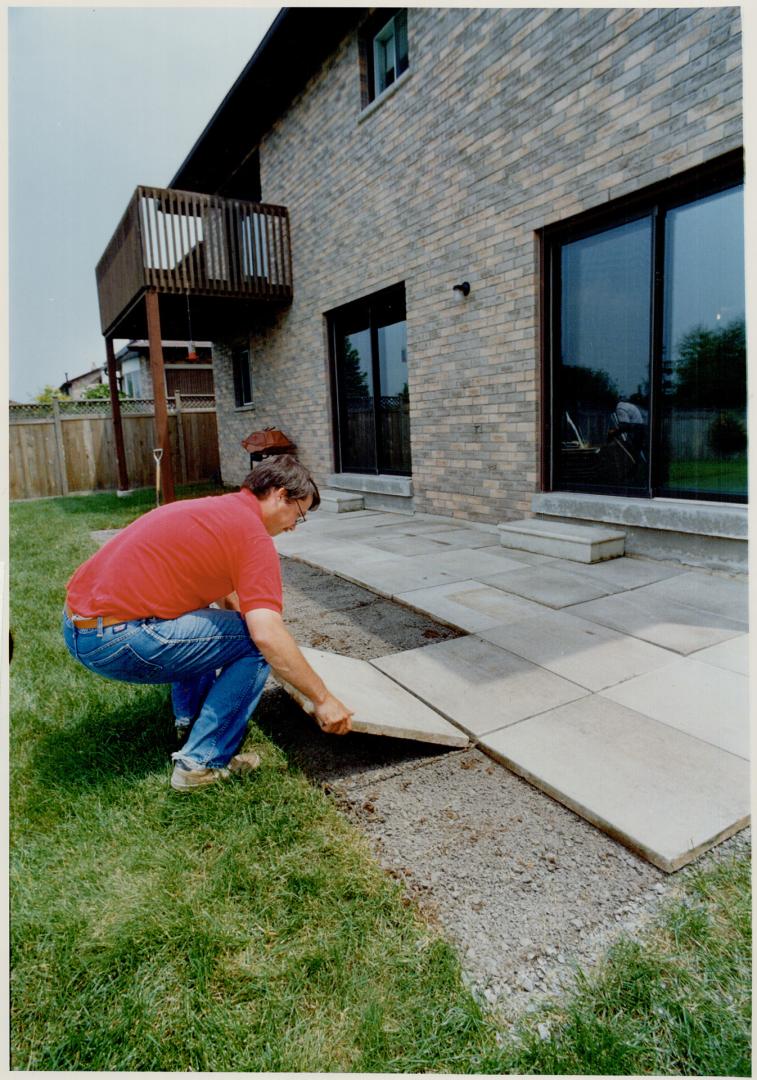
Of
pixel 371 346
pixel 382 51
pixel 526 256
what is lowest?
pixel 371 346

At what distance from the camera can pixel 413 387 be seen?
7316 millimetres

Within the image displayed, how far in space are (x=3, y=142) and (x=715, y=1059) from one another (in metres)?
2.46

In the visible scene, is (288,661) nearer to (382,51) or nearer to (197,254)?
(382,51)

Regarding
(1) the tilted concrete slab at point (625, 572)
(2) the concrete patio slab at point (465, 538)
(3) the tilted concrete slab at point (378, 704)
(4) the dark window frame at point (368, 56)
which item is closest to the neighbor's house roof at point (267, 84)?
(4) the dark window frame at point (368, 56)

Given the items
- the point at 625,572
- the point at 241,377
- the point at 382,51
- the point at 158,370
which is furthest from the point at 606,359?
the point at 241,377

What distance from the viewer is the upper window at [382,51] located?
7.20 m

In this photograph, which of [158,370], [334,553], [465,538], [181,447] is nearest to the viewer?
[334,553]

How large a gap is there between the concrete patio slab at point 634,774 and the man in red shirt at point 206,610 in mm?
720

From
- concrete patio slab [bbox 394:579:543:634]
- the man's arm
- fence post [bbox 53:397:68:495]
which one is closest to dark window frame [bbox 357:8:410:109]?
concrete patio slab [bbox 394:579:543:634]

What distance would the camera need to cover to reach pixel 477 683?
292cm

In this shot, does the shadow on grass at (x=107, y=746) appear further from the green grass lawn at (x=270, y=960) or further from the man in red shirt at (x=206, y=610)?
the man in red shirt at (x=206, y=610)

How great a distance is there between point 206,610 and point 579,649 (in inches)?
75.2

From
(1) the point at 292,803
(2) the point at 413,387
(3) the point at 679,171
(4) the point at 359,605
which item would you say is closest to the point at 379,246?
(2) the point at 413,387

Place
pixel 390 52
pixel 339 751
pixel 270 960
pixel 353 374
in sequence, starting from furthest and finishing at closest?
pixel 353 374 < pixel 390 52 < pixel 339 751 < pixel 270 960
